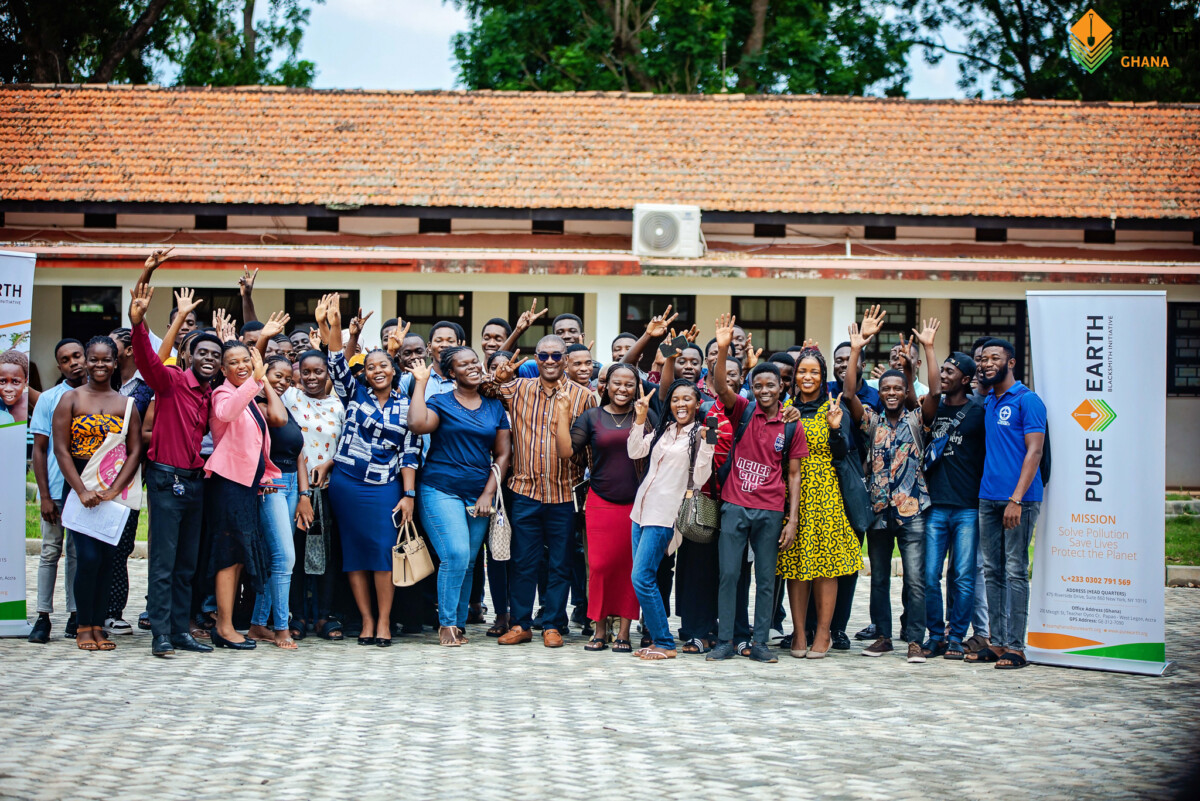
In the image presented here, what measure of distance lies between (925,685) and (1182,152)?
16255 mm

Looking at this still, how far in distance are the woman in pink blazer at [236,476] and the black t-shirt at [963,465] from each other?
4336mm

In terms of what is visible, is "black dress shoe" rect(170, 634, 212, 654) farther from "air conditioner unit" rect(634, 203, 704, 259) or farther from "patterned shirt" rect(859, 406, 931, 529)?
"air conditioner unit" rect(634, 203, 704, 259)

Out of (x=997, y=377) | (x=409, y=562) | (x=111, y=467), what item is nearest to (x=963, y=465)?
(x=997, y=377)

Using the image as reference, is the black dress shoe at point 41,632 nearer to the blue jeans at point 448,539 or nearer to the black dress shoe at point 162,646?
the black dress shoe at point 162,646

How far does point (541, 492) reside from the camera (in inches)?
304

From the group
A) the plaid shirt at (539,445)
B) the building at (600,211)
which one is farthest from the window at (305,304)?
the plaid shirt at (539,445)

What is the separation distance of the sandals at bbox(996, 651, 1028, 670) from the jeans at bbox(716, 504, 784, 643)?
1.49 metres

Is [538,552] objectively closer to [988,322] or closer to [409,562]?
[409,562]

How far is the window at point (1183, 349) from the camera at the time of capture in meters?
18.4

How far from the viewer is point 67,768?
473cm

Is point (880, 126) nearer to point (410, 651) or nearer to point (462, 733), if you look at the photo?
point (410, 651)

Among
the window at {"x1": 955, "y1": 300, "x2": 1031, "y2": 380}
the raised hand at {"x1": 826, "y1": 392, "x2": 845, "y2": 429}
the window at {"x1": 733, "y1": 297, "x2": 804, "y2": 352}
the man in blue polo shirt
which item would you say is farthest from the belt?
the window at {"x1": 955, "y1": 300, "x2": 1031, "y2": 380}

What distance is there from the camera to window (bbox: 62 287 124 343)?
19.0 meters

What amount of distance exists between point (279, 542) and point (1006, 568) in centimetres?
467
